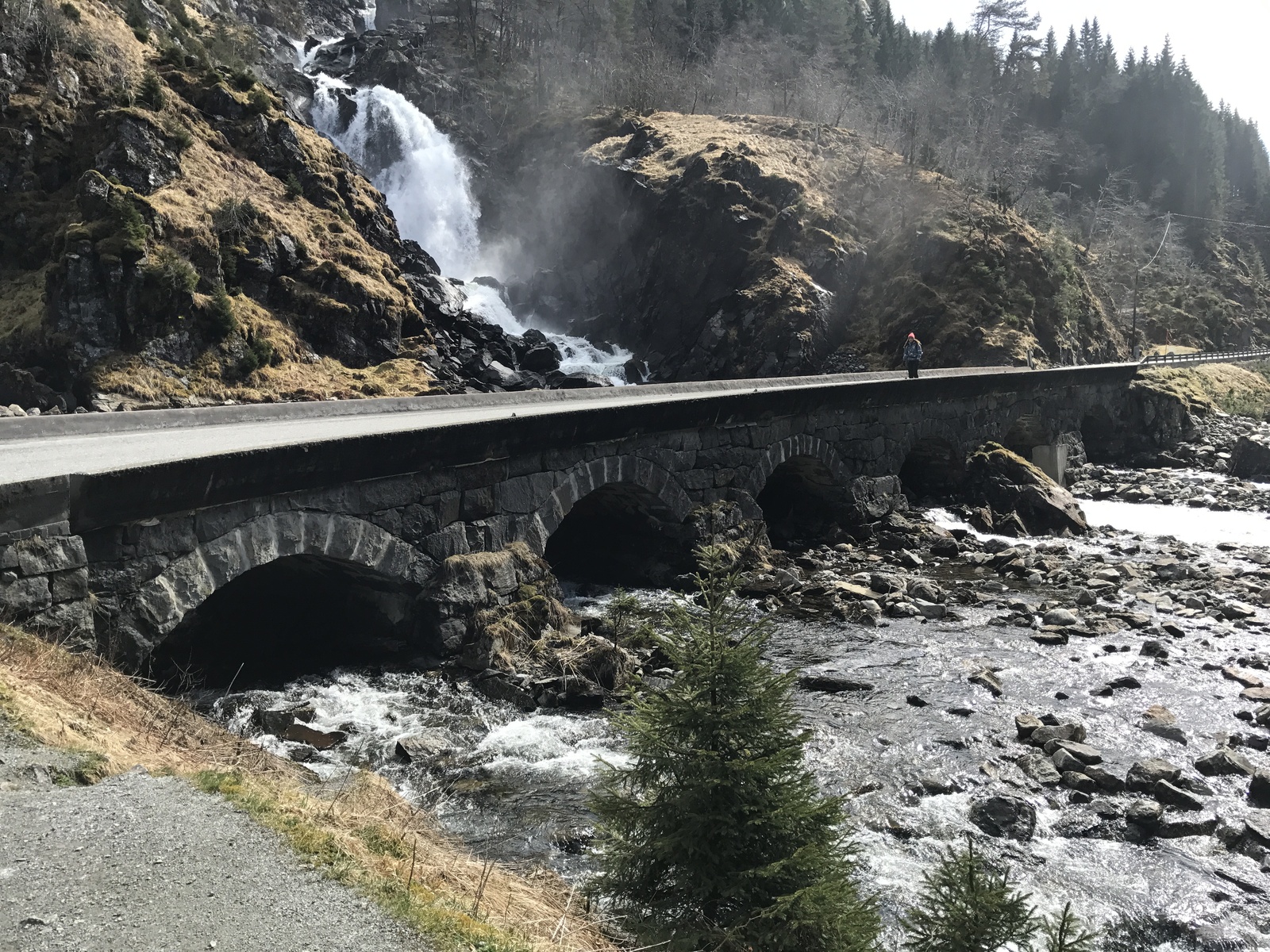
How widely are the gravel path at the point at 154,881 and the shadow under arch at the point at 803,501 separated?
1569 centimetres

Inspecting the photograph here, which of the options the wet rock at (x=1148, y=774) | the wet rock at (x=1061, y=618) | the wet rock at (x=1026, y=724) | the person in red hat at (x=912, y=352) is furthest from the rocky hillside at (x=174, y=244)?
the wet rock at (x=1148, y=774)

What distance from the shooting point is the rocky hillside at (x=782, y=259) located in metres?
42.8

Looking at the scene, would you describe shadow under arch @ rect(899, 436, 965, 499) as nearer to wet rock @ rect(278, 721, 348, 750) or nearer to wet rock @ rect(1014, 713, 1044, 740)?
wet rock @ rect(1014, 713, 1044, 740)

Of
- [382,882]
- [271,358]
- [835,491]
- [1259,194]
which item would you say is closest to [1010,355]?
[835,491]

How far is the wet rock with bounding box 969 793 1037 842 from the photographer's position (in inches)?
296

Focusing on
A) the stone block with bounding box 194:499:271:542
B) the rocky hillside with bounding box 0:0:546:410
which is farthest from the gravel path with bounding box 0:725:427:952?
the rocky hillside with bounding box 0:0:546:410

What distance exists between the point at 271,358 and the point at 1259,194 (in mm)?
100830

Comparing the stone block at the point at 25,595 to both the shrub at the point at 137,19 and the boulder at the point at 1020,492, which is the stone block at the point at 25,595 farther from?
the shrub at the point at 137,19

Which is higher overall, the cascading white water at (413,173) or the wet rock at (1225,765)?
the cascading white water at (413,173)

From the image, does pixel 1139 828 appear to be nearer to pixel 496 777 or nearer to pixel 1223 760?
pixel 1223 760

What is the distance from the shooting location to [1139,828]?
7598 millimetres

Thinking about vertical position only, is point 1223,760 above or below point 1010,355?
below

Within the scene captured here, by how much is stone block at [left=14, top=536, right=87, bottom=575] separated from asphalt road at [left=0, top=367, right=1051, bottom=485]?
495mm

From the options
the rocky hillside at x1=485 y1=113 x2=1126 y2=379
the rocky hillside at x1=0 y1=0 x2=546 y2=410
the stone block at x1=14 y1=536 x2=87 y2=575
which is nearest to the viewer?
the stone block at x1=14 y1=536 x2=87 y2=575
